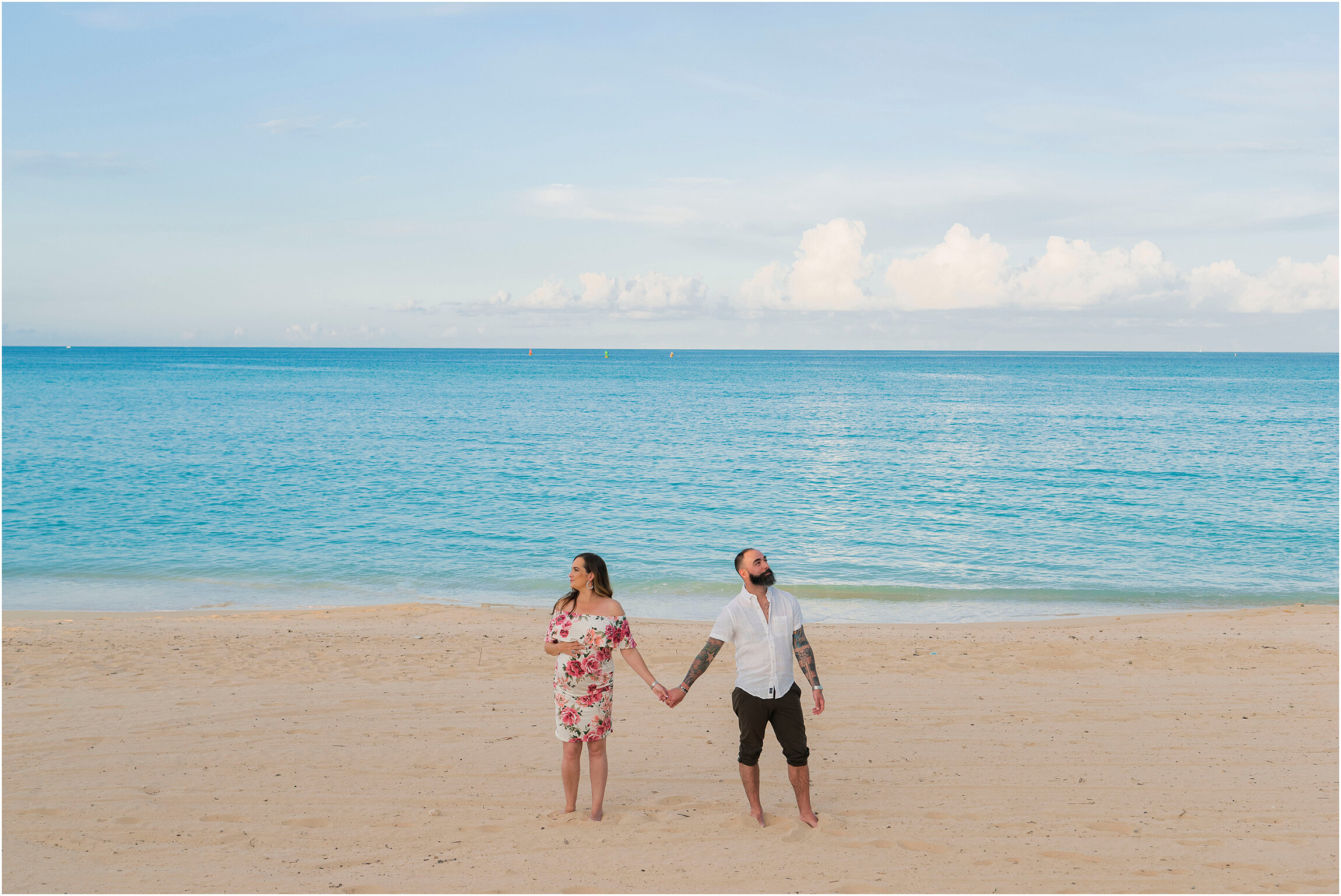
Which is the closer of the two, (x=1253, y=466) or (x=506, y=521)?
(x=506, y=521)

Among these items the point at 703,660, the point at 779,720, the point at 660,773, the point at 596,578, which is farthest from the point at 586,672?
→ the point at 660,773

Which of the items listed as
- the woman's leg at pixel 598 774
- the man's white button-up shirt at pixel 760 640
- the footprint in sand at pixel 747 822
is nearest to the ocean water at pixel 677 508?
the footprint in sand at pixel 747 822

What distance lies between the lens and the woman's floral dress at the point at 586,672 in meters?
5.45

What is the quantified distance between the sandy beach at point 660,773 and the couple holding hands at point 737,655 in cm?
78

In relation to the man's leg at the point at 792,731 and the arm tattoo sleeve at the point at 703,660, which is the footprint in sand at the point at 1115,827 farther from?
the arm tattoo sleeve at the point at 703,660

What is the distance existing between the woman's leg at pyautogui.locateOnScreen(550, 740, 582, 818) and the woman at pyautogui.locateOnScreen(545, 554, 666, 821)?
91 mm

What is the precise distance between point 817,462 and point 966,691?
24.8 metres

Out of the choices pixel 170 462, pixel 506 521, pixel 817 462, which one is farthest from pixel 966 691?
pixel 170 462

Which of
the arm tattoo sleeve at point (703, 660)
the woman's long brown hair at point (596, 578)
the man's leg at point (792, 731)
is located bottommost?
the man's leg at point (792, 731)

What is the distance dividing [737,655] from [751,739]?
2.07ft

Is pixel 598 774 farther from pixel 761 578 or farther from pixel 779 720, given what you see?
pixel 761 578

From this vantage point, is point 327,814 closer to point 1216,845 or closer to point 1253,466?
point 1216,845

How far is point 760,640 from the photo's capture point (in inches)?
214

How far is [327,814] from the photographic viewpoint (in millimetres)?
5938
